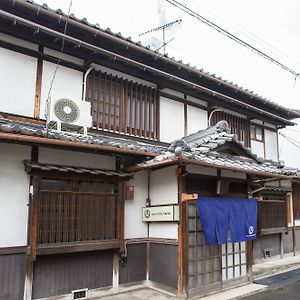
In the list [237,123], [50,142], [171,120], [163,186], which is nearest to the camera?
[50,142]

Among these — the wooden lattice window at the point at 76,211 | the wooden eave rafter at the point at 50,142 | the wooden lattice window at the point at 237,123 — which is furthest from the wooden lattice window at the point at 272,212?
the wooden eave rafter at the point at 50,142

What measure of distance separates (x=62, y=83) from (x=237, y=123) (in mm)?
8341

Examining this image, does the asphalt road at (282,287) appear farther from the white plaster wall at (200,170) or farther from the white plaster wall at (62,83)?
the white plaster wall at (62,83)

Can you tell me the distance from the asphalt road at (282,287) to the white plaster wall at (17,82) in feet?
24.8

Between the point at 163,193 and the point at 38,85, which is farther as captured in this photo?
the point at 163,193

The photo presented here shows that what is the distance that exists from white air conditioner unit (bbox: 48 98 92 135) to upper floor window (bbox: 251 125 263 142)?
9.50 meters

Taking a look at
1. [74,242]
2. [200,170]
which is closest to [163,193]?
[200,170]

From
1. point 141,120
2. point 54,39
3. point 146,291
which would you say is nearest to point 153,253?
point 146,291

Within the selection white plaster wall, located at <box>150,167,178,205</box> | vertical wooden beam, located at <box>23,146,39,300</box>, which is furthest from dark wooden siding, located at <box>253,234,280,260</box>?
vertical wooden beam, located at <box>23,146,39,300</box>

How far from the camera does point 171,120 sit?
450 inches

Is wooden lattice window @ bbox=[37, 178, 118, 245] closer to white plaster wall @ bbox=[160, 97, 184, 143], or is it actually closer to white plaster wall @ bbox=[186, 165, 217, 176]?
white plaster wall @ bbox=[186, 165, 217, 176]

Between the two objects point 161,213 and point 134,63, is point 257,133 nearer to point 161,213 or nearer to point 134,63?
point 134,63

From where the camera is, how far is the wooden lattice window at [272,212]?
43.7ft

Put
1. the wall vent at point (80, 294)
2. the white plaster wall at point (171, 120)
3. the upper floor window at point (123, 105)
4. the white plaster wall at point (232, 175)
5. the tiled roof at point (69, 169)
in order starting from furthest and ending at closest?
the white plaster wall at point (171, 120) < the white plaster wall at point (232, 175) < the upper floor window at point (123, 105) < the wall vent at point (80, 294) < the tiled roof at point (69, 169)
